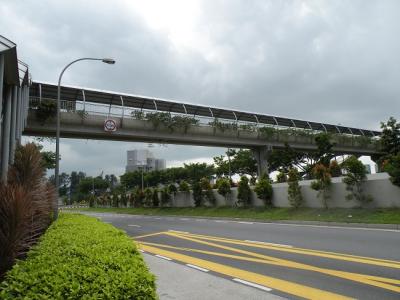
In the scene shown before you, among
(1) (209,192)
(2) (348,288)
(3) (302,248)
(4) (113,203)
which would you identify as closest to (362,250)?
(3) (302,248)

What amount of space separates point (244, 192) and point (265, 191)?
3166 mm

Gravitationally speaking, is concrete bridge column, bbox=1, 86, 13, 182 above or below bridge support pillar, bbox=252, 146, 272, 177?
below

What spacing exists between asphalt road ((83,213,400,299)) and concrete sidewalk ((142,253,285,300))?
0.20 m

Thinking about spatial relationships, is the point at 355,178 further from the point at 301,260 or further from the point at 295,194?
the point at 301,260

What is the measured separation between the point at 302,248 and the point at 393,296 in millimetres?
5425

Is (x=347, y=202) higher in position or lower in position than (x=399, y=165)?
lower

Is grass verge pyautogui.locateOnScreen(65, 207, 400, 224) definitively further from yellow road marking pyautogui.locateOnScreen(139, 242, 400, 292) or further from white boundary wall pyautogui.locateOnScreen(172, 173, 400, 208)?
yellow road marking pyautogui.locateOnScreen(139, 242, 400, 292)

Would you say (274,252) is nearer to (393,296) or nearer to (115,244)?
(393,296)

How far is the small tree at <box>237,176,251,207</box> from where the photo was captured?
31875 mm

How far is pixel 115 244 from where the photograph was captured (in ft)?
18.8

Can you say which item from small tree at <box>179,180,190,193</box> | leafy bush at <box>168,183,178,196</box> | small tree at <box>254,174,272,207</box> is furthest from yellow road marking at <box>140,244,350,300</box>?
leafy bush at <box>168,183,178,196</box>

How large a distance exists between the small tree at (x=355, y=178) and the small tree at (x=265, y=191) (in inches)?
305

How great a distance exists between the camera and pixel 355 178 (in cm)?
2150

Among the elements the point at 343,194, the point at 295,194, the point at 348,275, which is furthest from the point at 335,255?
the point at 295,194
